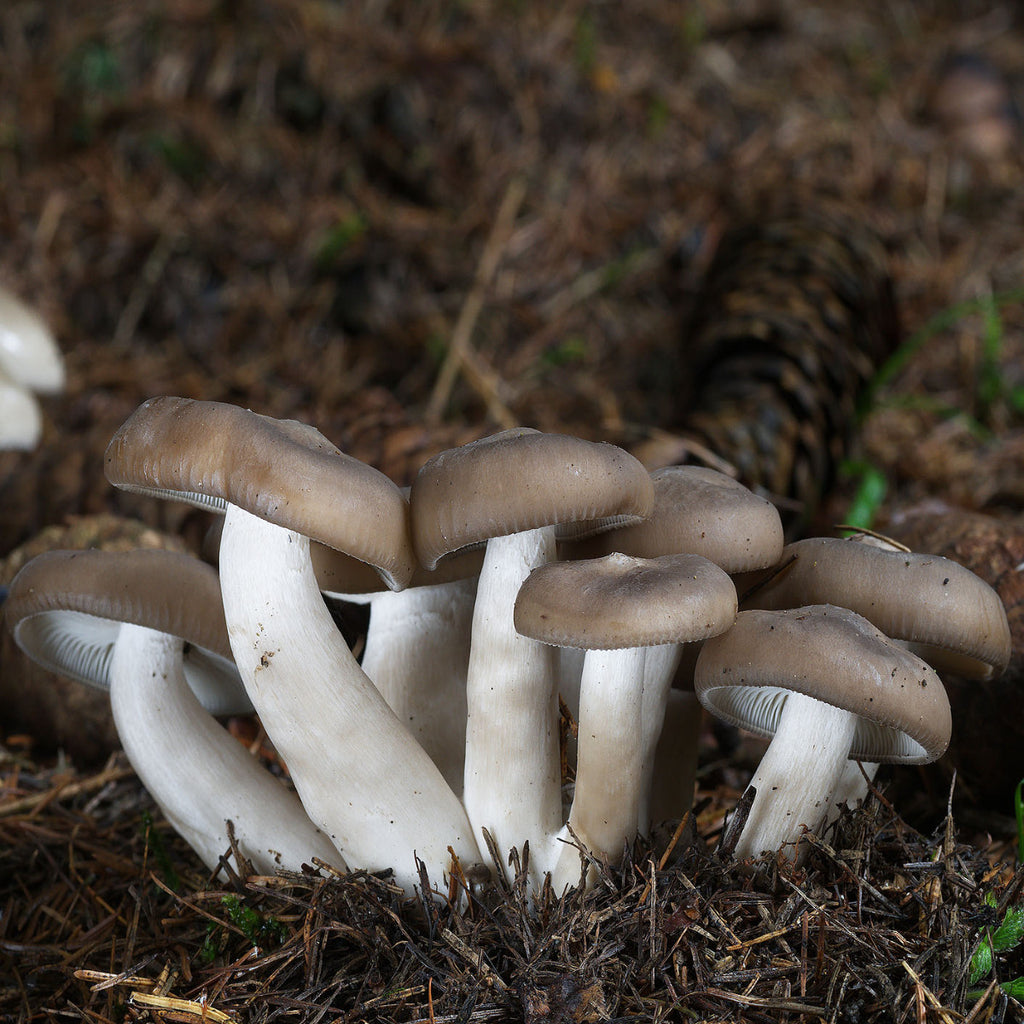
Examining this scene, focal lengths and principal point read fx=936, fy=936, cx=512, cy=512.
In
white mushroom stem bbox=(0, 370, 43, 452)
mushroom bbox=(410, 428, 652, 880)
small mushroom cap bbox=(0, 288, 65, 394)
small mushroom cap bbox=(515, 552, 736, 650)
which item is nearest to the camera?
small mushroom cap bbox=(515, 552, 736, 650)

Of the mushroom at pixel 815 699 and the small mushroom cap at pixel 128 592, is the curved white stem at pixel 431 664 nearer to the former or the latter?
the small mushroom cap at pixel 128 592

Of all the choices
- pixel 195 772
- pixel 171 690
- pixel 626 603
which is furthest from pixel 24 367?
pixel 626 603

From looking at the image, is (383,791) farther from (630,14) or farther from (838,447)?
(630,14)

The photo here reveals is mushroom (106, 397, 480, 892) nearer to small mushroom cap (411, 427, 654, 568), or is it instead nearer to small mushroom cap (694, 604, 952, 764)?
small mushroom cap (411, 427, 654, 568)

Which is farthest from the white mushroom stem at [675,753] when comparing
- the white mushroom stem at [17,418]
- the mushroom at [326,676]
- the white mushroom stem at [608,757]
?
the white mushroom stem at [17,418]

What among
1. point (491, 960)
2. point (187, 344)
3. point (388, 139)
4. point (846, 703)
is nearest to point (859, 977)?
point (846, 703)

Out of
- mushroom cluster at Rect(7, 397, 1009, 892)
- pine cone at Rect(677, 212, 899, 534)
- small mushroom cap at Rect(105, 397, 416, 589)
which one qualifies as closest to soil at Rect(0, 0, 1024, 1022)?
pine cone at Rect(677, 212, 899, 534)

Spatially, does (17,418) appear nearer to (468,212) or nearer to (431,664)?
(431,664)
